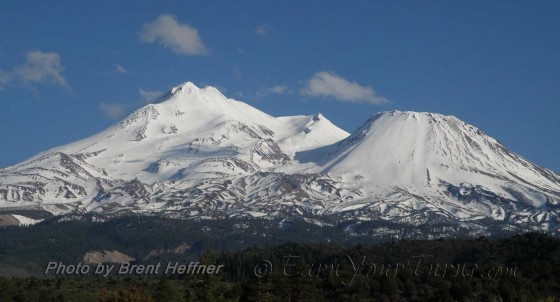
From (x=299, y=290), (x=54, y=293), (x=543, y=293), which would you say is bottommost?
(x=54, y=293)

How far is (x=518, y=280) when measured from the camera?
105625 millimetres

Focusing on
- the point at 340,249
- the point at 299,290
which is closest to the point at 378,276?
the point at 299,290

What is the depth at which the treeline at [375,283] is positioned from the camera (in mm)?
Answer: 87812

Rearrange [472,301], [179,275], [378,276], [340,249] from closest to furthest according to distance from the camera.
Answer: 1. [472,301]
2. [378,276]
3. [179,275]
4. [340,249]

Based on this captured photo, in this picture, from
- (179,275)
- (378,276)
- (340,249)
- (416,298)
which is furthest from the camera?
(340,249)

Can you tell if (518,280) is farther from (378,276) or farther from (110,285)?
(110,285)

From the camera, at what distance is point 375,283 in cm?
10844

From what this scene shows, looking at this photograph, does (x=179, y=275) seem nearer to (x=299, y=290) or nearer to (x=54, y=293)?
(x=54, y=293)

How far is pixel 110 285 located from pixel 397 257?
50.9 m

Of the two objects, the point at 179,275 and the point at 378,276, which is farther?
the point at 179,275

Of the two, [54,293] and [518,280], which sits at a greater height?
[518,280]

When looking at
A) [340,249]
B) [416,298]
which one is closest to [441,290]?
[416,298]

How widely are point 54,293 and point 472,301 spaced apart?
49.0m

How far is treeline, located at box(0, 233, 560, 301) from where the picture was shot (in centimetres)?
8781
